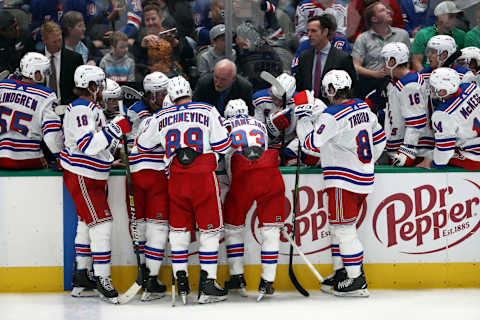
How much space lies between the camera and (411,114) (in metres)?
5.41

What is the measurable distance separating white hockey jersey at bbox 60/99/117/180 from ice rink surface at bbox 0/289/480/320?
0.84 meters

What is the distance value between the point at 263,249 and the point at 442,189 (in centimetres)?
130

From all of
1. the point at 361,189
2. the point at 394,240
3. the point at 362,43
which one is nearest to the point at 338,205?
the point at 361,189

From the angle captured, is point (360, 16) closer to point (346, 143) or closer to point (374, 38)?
point (374, 38)

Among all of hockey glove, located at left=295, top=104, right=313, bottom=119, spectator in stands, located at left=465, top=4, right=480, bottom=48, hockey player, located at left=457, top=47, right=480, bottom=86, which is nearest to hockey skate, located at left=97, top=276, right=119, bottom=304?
hockey glove, located at left=295, top=104, right=313, bottom=119

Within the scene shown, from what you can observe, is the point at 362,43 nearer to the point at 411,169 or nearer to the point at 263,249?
the point at 411,169

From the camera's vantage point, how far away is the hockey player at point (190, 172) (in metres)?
4.79

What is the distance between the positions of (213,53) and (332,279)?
6.79 feet

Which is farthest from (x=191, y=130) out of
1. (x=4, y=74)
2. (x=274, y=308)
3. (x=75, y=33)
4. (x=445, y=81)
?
(x=75, y=33)

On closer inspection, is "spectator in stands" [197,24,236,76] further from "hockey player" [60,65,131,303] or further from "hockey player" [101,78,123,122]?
"hockey player" [60,65,131,303]

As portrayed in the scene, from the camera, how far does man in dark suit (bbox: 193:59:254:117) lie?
561 cm

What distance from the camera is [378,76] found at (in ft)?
20.4

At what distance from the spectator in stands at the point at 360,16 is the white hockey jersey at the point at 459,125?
138 cm

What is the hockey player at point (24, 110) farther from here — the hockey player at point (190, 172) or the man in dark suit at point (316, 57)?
the man in dark suit at point (316, 57)
